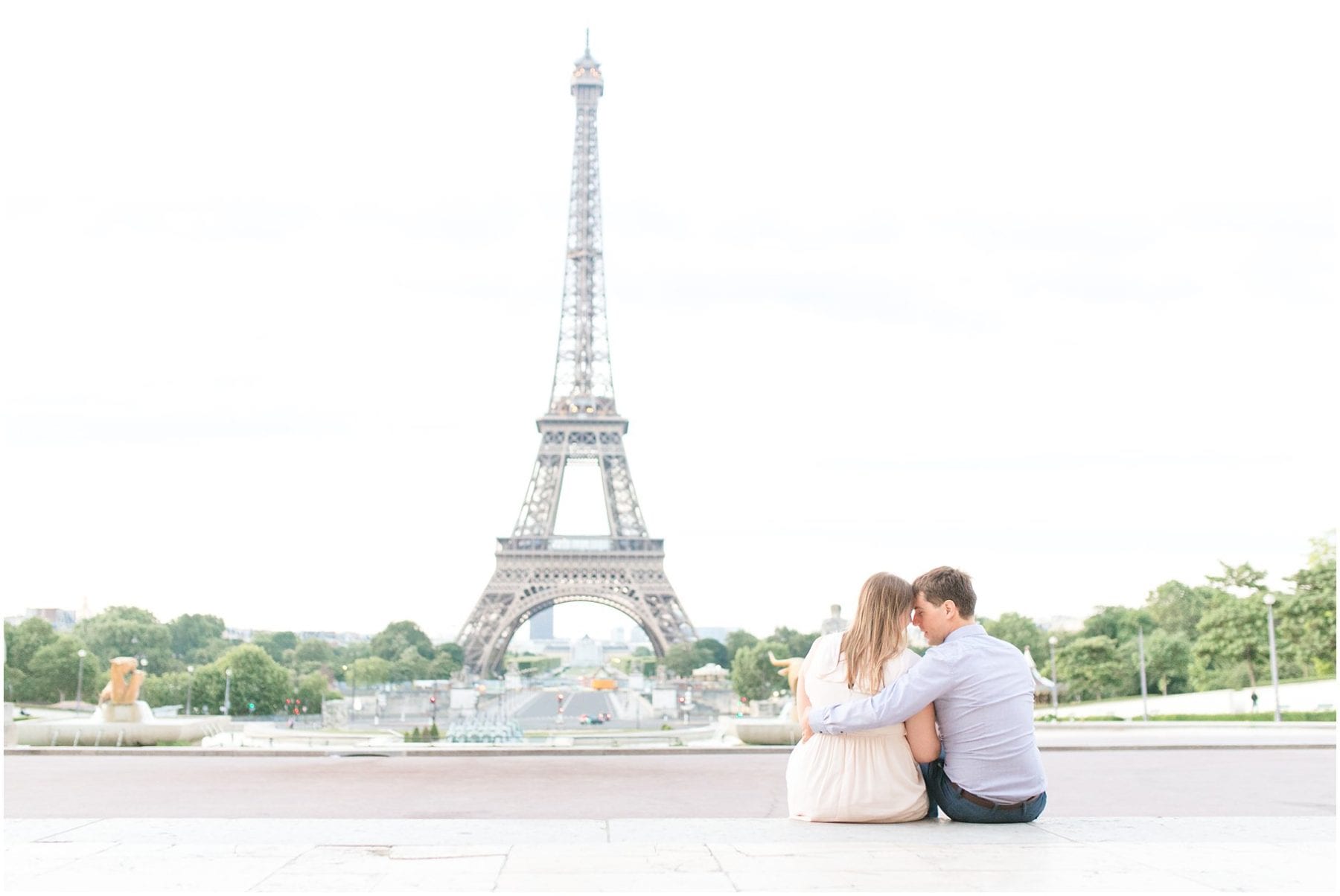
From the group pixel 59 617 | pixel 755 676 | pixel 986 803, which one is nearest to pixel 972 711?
pixel 986 803

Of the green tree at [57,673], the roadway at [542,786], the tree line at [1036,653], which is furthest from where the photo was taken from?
the green tree at [57,673]

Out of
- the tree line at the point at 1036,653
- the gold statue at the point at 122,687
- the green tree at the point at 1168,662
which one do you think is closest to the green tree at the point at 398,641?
the tree line at the point at 1036,653

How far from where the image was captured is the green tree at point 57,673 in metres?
69.8

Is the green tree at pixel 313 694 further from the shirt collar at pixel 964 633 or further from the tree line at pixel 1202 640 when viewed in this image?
the shirt collar at pixel 964 633

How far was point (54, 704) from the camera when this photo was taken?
244 ft

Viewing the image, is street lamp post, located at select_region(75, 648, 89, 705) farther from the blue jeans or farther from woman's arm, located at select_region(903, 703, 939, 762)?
woman's arm, located at select_region(903, 703, 939, 762)

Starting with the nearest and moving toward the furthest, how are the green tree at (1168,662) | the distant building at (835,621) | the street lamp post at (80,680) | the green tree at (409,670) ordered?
the distant building at (835,621)
the street lamp post at (80,680)
the green tree at (1168,662)
the green tree at (409,670)

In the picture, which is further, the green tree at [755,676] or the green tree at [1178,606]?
the green tree at [755,676]

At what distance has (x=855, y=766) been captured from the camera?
657 cm

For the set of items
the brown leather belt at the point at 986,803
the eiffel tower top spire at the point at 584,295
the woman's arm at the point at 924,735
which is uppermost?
the eiffel tower top spire at the point at 584,295

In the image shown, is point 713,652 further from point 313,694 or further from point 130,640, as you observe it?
point 130,640

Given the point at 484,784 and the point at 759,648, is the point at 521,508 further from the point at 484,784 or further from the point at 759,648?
the point at 484,784

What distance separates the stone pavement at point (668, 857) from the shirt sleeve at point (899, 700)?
555mm

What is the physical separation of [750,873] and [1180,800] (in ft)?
23.9
